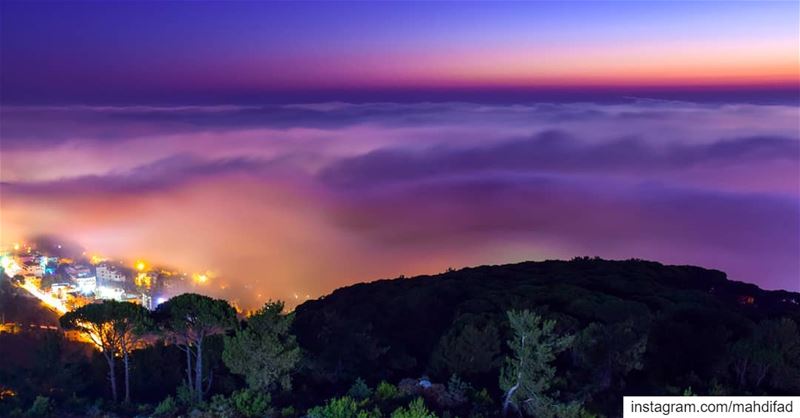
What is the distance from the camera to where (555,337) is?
1966 cm

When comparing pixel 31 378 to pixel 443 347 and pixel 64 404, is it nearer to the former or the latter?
pixel 64 404

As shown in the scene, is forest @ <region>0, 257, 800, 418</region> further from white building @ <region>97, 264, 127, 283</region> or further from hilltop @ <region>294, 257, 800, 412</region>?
white building @ <region>97, 264, 127, 283</region>

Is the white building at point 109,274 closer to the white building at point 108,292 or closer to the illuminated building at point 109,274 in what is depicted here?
the illuminated building at point 109,274

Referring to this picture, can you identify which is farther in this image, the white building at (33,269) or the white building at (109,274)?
the white building at (109,274)

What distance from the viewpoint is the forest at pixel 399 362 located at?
19.5 metres

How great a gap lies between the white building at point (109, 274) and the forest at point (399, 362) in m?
63.1

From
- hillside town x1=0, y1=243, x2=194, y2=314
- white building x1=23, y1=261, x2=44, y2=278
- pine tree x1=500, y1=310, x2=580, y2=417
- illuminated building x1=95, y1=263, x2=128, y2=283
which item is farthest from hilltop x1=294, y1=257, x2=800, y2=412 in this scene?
illuminated building x1=95, y1=263, x2=128, y2=283

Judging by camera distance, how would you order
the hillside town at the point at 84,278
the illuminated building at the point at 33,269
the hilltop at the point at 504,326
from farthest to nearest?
the illuminated building at the point at 33,269
the hillside town at the point at 84,278
the hilltop at the point at 504,326

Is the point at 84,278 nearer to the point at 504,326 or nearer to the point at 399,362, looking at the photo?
the point at 399,362

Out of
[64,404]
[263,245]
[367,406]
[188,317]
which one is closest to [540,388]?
[367,406]

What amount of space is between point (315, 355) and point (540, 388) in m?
9.79

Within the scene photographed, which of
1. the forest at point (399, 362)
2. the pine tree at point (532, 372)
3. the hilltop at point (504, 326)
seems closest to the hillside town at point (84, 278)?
the hilltop at point (504, 326)

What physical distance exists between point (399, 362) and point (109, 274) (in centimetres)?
7609

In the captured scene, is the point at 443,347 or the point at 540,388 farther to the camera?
the point at 443,347
